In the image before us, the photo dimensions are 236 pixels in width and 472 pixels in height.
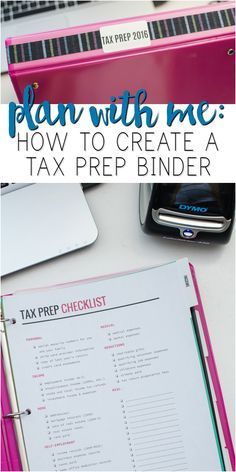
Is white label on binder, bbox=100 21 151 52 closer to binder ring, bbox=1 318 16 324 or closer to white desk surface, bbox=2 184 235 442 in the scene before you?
white desk surface, bbox=2 184 235 442

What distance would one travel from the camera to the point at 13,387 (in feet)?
2.20

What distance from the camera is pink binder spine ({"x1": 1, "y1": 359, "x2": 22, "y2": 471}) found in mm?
656

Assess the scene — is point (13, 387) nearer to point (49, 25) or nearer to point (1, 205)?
point (1, 205)

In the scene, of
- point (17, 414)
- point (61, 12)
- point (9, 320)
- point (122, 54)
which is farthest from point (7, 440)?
point (61, 12)

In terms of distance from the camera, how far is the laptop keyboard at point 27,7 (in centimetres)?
81

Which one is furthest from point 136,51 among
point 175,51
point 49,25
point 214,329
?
point 214,329

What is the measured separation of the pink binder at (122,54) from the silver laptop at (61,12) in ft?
0.58

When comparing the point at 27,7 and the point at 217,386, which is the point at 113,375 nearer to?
the point at 217,386

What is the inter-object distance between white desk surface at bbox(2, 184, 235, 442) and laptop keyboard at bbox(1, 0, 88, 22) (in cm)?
26

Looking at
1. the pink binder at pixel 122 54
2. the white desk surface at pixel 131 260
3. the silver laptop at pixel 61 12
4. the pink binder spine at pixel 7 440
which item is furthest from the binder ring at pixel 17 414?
the silver laptop at pixel 61 12

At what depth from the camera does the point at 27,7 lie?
81cm

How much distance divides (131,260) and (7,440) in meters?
0.25

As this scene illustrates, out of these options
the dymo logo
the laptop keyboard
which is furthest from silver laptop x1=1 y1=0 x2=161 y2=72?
the dymo logo

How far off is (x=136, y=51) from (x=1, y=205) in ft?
0.83
